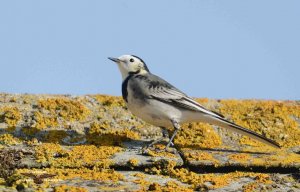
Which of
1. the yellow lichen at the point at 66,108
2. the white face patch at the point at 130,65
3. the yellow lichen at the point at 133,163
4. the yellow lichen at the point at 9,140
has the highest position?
the white face patch at the point at 130,65

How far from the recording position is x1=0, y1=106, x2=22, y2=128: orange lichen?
7.35 metres

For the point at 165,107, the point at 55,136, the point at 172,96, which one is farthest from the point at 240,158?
the point at 55,136

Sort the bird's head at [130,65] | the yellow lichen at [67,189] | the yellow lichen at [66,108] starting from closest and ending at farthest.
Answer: the yellow lichen at [67,189] → the yellow lichen at [66,108] → the bird's head at [130,65]

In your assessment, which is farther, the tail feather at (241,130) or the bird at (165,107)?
the bird at (165,107)

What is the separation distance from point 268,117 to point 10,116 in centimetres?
283

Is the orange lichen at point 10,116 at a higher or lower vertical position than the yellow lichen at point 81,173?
higher

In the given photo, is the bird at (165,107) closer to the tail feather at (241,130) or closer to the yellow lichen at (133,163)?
the tail feather at (241,130)

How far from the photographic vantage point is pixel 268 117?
8156mm

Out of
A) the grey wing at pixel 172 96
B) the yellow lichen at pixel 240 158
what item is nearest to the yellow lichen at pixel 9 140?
the grey wing at pixel 172 96

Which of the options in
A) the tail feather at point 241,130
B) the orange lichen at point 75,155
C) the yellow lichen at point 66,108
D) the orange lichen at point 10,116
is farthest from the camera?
the yellow lichen at point 66,108

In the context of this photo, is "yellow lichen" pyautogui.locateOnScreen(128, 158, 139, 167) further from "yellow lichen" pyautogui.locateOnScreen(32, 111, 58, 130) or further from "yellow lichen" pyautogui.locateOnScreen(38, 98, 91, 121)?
"yellow lichen" pyautogui.locateOnScreen(38, 98, 91, 121)

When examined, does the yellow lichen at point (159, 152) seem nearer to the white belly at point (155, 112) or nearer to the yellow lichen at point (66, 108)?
the white belly at point (155, 112)

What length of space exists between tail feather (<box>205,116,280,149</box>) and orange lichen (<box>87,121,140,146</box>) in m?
0.87

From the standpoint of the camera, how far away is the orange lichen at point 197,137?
7225 mm
